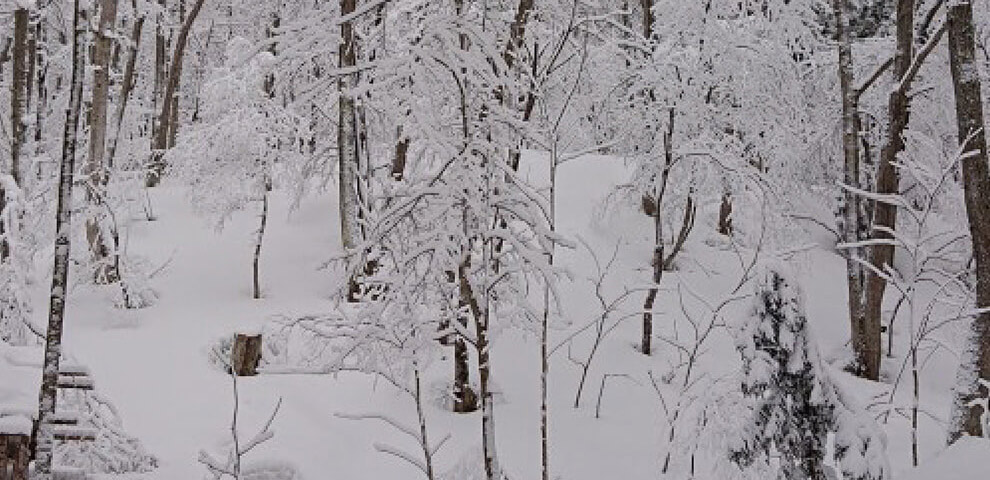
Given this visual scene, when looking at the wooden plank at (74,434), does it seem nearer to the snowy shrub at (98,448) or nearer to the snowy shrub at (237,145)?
the snowy shrub at (98,448)

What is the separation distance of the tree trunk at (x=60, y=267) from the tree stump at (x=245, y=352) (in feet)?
14.8

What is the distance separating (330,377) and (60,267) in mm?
5009

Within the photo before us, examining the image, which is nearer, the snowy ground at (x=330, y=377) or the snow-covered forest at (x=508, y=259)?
the snow-covered forest at (x=508, y=259)

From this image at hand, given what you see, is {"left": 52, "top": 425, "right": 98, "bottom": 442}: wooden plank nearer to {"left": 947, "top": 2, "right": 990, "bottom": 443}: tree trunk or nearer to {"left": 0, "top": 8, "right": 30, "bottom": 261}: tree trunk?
{"left": 0, "top": 8, "right": 30, "bottom": 261}: tree trunk

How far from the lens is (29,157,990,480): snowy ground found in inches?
344

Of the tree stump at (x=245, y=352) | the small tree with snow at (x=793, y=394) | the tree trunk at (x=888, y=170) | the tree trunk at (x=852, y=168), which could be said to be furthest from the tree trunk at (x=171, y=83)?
the small tree with snow at (x=793, y=394)

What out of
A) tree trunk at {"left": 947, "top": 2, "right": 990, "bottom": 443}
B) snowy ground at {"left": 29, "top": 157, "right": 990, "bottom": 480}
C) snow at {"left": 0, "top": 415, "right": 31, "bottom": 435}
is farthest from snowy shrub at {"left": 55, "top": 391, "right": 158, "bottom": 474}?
tree trunk at {"left": 947, "top": 2, "right": 990, "bottom": 443}

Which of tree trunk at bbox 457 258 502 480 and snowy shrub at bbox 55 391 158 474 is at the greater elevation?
tree trunk at bbox 457 258 502 480

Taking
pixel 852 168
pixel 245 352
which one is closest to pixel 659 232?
pixel 852 168

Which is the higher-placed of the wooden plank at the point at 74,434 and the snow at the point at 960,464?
the snow at the point at 960,464

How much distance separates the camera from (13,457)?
548 centimetres

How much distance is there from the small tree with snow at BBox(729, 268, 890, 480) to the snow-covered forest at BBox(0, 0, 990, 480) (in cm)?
1

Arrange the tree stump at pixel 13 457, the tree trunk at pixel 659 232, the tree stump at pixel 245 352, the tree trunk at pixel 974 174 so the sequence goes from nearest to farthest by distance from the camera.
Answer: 1. the tree stump at pixel 13 457
2. the tree trunk at pixel 974 174
3. the tree stump at pixel 245 352
4. the tree trunk at pixel 659 232

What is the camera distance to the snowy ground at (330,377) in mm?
8734
